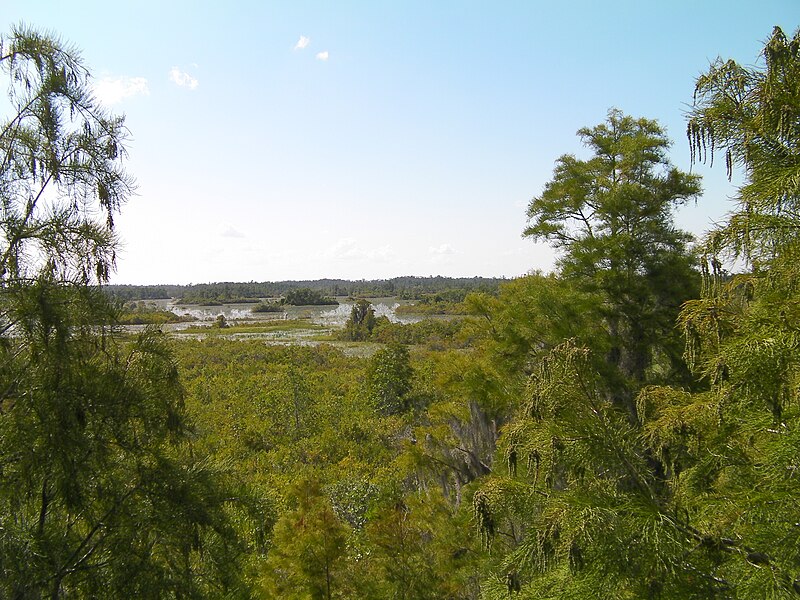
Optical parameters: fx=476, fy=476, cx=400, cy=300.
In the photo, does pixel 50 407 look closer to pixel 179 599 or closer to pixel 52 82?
pixel 179 599

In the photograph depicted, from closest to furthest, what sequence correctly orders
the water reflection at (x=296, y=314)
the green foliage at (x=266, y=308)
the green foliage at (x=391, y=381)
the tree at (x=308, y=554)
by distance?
the tree at (x=308, y=554) → the green foliage at (x=391, y=381) → the water reflection at (x=296, y=314) → the green foliage at (x=266, y=308)

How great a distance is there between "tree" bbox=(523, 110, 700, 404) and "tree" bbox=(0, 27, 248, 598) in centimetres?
731

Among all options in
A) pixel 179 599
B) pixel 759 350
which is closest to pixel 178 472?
pixel 179 599

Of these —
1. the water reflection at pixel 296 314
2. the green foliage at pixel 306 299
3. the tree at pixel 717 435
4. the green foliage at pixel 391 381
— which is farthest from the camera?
the green foliage at pixel 306 299

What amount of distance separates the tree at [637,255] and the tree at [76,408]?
24.0 ft

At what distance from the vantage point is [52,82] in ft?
14.3

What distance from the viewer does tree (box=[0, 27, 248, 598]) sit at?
3891 millimetres

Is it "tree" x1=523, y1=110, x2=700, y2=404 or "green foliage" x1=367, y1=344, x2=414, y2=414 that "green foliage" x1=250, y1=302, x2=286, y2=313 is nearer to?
"green foliage" x1=367, y1=344, x2=414, y2=414

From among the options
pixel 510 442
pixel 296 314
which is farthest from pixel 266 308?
pixel 510 442

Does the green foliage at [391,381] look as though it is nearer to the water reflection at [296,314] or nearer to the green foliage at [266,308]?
the water reflection at [296,314]

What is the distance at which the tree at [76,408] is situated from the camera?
3.89 m

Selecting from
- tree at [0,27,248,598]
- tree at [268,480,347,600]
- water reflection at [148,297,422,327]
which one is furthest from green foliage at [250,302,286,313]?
tree at [0,27,248,598]

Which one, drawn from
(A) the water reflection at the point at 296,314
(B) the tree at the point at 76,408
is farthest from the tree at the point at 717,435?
(A) the water reflection at the point at 296,314

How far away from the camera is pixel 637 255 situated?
9023 millimetres
